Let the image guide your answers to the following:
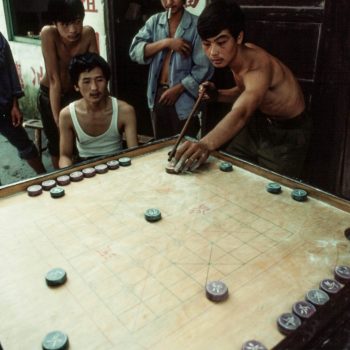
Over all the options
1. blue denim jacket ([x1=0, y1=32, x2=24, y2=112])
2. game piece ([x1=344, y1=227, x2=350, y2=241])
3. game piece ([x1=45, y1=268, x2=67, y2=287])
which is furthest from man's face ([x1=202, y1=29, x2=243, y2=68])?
blue denim jacket ([x1=0, y1=32, x2=24, y2=112])

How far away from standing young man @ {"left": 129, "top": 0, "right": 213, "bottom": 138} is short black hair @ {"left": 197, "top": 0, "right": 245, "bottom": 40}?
1.05 metres

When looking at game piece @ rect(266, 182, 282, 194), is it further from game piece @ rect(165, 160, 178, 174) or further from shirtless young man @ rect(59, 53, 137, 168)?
shirtless young man @ rect(59, 53, 137, 168)

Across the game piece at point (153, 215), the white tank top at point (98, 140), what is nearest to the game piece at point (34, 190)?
the game piece at point (153, 215)

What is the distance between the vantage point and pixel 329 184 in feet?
12.0

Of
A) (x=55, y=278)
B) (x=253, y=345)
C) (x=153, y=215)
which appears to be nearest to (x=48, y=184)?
(x=153, y=215)

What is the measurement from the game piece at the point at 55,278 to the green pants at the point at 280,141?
84.1 inches

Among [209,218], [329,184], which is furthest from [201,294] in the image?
[329,184]

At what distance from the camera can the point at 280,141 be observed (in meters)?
3.24

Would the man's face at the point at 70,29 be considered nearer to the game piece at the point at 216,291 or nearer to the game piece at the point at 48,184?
the game piece at the point at 48,184

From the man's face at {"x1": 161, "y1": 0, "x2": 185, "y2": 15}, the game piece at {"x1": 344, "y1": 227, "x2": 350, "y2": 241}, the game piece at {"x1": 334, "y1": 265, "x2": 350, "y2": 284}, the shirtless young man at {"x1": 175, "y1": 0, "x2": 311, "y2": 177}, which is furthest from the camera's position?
the man's face at {"x1": 161, "y1": 0, "x2": 185, "y2": 15}

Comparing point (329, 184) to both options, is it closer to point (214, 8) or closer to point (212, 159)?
point (212, 159)

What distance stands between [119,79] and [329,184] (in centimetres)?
353

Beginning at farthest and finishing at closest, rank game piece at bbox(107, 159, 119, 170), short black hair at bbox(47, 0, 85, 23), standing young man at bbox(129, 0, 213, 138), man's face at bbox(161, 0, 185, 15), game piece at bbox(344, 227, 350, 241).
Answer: standing young man at bbox(129, 0, 213, 138) < man's face at bbox(161, 0, 185, 15) < short black hair at bbox(47, 0, 85, 23) < game piece at bbox(107, 159, 119, 170) < game piece at bbox(344, 227, 350, 241)

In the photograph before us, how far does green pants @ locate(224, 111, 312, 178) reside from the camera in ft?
10.5
